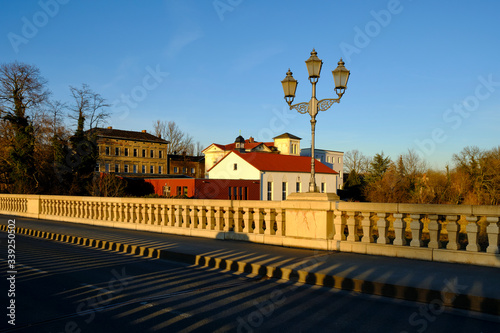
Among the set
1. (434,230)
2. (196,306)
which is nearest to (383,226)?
(434,230)

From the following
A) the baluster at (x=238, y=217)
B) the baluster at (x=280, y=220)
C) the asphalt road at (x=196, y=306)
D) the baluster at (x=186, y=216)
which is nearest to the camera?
the asphalt road at (x=196, y=306)

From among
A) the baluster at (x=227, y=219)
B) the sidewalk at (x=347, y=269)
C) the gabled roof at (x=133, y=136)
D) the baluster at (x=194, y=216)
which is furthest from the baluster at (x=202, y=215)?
the gabled roof at (x=133, y=136)

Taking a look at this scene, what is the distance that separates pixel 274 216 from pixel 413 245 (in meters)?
4.09

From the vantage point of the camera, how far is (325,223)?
419 inches

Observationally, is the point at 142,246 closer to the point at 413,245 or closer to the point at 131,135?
the point at 413,245

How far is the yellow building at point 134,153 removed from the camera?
8325 cm

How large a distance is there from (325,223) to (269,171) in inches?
1963

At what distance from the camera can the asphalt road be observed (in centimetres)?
545

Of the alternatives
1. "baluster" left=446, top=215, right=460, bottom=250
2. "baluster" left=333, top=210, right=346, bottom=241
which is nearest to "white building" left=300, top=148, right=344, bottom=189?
"baluster" left=333, top=210, right=346, bottom=241

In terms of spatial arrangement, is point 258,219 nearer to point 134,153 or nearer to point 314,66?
point 314,66

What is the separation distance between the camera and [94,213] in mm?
19141

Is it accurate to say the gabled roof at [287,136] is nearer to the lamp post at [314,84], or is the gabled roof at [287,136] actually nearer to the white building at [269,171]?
the white building at [269,171]

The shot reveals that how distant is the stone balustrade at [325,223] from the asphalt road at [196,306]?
8.69 ft

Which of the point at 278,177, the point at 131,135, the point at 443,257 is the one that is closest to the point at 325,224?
the point at 443,257
